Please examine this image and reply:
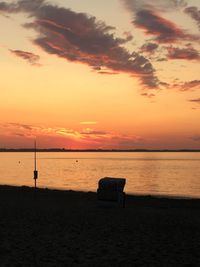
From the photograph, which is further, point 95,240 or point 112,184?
point 112,184

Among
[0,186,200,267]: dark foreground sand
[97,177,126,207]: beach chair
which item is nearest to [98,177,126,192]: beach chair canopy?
[97,177,126,207]: beach chair

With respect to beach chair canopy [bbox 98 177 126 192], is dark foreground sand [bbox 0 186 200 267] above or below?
below

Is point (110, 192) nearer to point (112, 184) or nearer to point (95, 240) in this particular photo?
point (112, 184)

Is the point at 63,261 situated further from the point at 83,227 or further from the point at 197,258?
the point at 83,227

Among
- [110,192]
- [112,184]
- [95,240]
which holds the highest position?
[112,184]

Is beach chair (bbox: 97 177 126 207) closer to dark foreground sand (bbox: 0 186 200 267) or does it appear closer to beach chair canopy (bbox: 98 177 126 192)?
beach chair canopy (bbox: 98 177 126 192)

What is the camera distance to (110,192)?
26.0 meters

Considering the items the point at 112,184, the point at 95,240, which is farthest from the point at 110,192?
the point at 95,240

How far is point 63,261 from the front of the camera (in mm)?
11242

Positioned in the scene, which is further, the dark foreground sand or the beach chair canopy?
the beach chair canopy

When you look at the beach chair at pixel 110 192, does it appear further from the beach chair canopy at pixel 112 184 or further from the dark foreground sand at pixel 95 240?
the dark foreground sand at pixel 95 240

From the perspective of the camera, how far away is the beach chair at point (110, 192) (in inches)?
1010

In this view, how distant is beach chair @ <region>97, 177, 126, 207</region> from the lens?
25656 mm

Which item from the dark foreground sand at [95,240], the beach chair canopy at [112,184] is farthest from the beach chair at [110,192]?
the dark foreground sand at [95,240]
